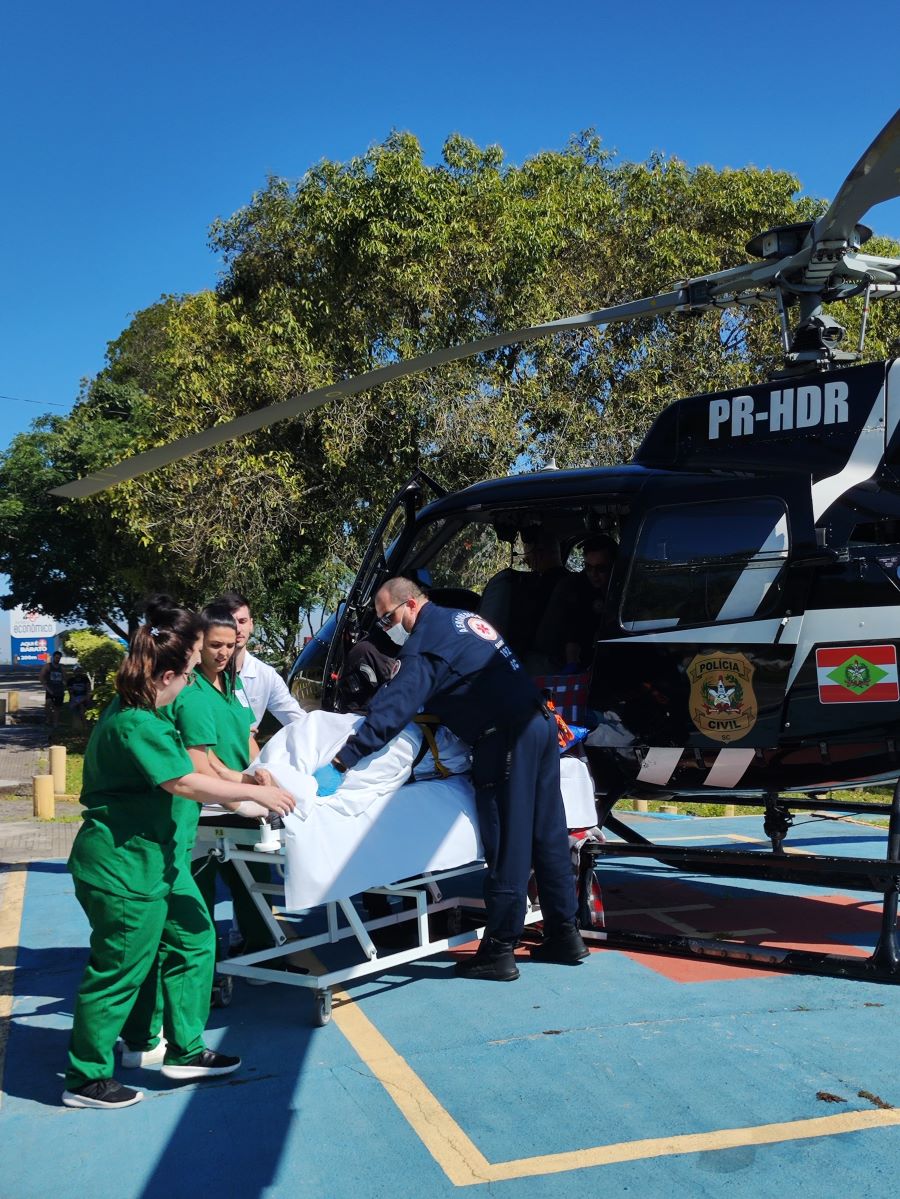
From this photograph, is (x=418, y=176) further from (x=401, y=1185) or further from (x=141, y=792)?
(x=401, y=1185)

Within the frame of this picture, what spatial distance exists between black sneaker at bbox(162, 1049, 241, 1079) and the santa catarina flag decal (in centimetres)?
315

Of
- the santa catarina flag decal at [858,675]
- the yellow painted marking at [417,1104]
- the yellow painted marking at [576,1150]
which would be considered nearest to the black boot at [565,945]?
the yellow painted marking at [417,1104]

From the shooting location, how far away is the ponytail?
3.62 m

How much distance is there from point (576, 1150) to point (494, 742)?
192cm

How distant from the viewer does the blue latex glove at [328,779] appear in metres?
4.62

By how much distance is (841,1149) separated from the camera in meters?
3.21

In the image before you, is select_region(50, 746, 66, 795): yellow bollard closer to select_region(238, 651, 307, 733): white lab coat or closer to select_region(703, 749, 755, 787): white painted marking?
select_region(238, 651, 307, 733): white lab coat

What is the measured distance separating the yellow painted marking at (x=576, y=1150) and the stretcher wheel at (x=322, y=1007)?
0.71 m

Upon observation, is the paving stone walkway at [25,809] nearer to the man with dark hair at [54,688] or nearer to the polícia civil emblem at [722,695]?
the man with dark hair at [54,688]

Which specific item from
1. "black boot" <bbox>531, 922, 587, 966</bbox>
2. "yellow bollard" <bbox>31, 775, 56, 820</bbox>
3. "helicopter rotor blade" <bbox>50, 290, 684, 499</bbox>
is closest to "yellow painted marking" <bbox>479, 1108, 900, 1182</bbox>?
"black boot" <bbox>531, 922, 587, 966</bbox>

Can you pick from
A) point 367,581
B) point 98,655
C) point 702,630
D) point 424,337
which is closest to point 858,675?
point 702,630

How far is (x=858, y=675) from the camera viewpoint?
16.6ft

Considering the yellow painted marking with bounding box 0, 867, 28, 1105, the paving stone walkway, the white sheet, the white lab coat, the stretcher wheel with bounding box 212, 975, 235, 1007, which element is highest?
the white lab coat

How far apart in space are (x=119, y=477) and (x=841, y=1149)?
4361 mm
